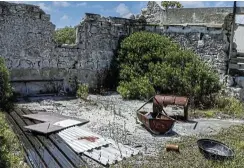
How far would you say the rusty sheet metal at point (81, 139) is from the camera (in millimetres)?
7268

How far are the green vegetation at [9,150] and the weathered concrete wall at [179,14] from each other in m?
11.8

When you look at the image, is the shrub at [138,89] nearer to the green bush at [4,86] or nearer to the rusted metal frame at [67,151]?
the green bush at [4,86]

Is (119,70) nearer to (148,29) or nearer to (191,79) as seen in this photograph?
(148,29)

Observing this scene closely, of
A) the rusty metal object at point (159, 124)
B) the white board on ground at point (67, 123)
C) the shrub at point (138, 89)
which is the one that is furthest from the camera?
the shrub at point (138, 89)

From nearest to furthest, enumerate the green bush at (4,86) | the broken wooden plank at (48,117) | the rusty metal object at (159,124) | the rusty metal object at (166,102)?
the rusty metal object at (159,124) → the broken wooden plank at (48,117) → the green bush at (4,86) → the rusty metal object at (166,102)

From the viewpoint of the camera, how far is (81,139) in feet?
25.5

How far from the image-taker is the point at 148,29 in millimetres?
15219

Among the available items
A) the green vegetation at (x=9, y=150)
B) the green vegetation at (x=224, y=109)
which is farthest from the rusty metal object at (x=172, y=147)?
the green vegetation at (x=224, y=109)

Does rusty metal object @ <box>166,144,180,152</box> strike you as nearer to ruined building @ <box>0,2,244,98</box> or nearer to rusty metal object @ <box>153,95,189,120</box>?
rusty metal object @ <box>153,95,189,120</box>

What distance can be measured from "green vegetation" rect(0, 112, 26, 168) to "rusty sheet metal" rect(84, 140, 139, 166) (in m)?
1.33

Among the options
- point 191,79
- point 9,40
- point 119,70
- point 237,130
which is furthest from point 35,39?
point 237,130

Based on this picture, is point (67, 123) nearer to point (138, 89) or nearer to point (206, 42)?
point (138, 89)

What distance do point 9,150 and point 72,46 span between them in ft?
23.4

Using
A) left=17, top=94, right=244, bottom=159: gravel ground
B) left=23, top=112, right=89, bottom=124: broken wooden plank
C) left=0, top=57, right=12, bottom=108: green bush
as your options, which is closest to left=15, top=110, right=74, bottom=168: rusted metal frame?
left=23, top=112, right=89, bottom=124: broken wooden plank
